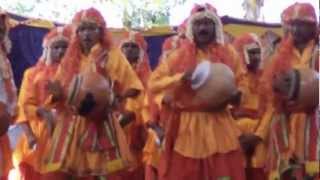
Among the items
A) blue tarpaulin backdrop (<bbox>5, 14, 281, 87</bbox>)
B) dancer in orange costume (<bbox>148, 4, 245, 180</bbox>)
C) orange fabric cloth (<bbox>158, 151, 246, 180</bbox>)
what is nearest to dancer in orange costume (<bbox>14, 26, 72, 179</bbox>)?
dancer in orange costume (<bbox>148, 4, 245, 180</bbox>)

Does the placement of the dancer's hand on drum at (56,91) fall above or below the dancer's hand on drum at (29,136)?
above

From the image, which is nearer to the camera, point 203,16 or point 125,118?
point 203,16

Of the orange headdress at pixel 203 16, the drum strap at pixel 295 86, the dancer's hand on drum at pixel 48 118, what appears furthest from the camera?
the dancer's hand on drum at pixel 48 118

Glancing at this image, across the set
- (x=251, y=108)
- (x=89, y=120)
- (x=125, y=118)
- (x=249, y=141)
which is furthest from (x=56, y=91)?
(x=251, y=108)

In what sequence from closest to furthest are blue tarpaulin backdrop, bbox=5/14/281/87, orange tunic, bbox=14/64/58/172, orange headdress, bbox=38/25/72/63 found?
orange tunic, bbox=14/64/58/172 < orange headdress, bbox=38/25/72/63 < blue tarpaulin backdrop, bbox=5/14/281/87

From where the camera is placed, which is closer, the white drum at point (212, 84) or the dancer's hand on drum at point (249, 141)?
the white drum at point (212, 84)

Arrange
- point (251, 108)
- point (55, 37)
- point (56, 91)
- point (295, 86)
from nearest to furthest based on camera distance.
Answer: point (295, 86), point (56, 91), point (251, 108), point (55, 37)

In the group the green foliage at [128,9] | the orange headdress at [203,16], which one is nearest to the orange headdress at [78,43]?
the orange headdress at [203,16]

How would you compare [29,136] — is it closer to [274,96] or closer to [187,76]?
[187,76]

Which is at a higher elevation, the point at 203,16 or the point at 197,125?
the point at 203,16

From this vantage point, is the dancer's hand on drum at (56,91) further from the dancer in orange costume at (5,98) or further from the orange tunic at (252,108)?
the orange tunic at (252,108)

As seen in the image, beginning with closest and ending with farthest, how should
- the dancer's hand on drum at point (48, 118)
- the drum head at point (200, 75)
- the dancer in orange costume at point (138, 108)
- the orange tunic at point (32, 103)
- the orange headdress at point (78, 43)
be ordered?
the drum head at point (200, 75) → the orange headdress at point (78, 43) → the dancer's hand on drum at point (48, 118) → the orange tunic at point (32, 103) → the dancer in orange costume at point (138, 108)

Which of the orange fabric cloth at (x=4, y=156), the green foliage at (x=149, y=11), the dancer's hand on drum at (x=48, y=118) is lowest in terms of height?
the green foliage at (x=149, y=11)

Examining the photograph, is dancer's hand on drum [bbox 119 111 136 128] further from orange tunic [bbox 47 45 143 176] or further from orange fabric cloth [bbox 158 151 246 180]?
orange fabric cloth [bbox 158 151 246 180]
